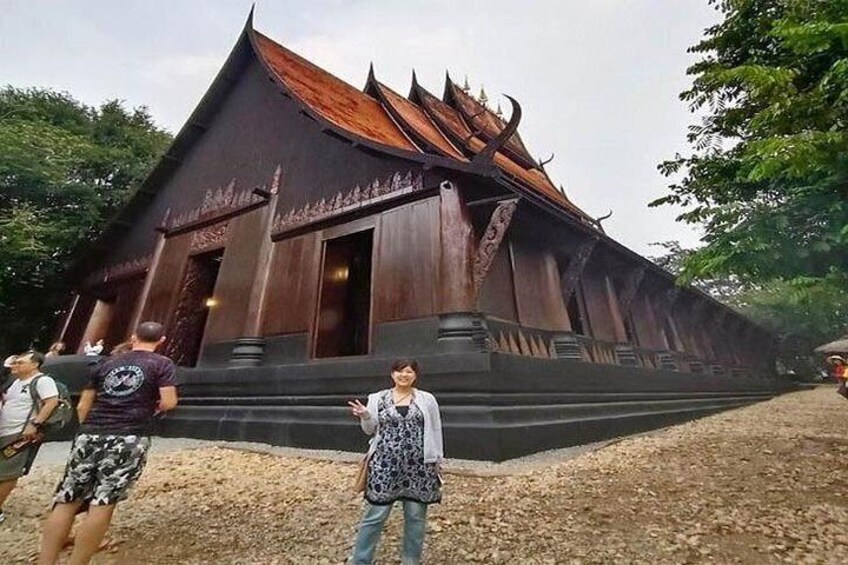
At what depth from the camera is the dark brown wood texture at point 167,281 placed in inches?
379

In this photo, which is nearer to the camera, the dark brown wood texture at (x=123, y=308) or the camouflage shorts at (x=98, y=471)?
the camouflage shorts at (x=98, y=471)

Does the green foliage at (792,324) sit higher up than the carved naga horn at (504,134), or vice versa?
the green foliage at (792,324)

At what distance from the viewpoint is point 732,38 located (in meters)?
4.76

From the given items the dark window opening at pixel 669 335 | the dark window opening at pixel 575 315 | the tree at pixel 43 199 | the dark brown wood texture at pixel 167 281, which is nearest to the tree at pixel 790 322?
the dark window opening at pixel 669 335

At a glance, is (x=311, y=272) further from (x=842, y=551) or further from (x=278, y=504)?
(x=842, y=551)

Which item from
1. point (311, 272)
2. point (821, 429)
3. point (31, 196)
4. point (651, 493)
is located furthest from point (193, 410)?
point (31, 196)

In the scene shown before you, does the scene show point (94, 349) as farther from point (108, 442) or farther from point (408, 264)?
point (108, 442)

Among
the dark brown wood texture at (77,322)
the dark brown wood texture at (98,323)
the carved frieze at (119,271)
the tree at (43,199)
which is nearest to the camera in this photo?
the carved frieze at (119,271)

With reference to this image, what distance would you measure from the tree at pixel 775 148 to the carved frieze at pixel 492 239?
1.79m

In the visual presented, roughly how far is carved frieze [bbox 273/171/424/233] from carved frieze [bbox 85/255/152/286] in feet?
16.6

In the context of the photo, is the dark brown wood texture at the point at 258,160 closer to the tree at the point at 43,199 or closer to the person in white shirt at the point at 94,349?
the person in white shirt at the point at 94,349

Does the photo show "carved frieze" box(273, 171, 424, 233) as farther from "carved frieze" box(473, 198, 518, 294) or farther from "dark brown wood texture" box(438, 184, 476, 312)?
"carved frieze" box(473, 198, 518, 294)

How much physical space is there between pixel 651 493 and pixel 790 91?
3461mm

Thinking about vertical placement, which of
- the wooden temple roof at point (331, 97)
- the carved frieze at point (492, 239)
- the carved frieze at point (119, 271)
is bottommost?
the carved frieze at point (492, 239)
